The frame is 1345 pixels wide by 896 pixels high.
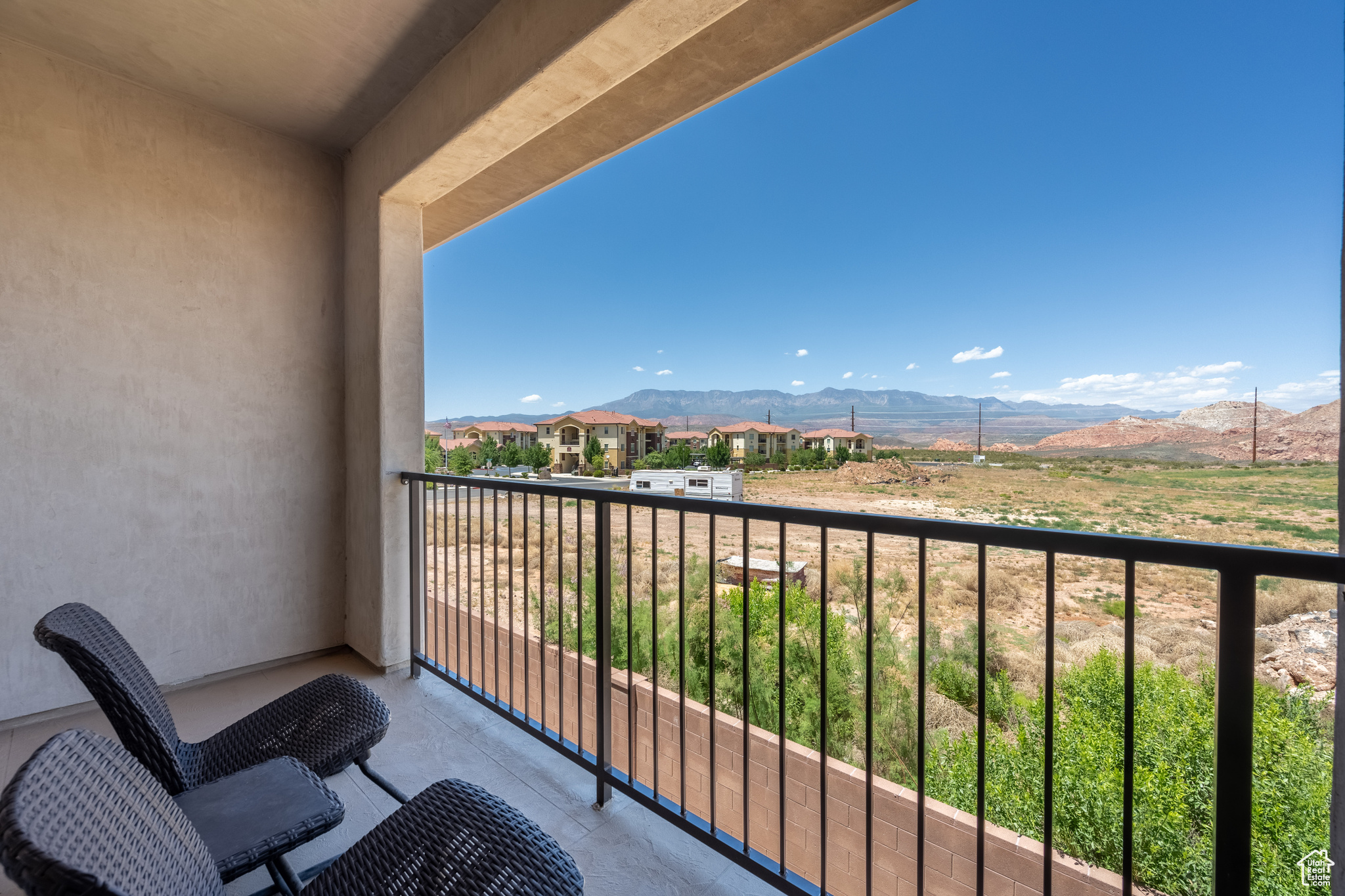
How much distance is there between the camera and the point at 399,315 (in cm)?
307

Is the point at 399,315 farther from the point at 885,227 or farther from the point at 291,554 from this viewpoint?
the point at 885,227

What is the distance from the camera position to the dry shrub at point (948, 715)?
775cm

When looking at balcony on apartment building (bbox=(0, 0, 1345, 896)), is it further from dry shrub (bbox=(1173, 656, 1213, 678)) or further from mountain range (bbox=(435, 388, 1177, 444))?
dry shrub (bbox=(1173, 656, 1213, 678))

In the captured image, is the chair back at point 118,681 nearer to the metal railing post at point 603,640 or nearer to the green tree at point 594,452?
the metal railing post at point 603,640

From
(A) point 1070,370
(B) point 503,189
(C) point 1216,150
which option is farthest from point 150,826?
(C) point 1216,150

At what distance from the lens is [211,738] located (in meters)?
1.77

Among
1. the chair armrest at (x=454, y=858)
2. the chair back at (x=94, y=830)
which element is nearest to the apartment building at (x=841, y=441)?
the chair armrest at (x=454, y=858)

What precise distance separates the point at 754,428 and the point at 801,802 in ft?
18.8

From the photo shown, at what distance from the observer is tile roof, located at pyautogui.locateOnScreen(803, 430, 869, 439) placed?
7730mm

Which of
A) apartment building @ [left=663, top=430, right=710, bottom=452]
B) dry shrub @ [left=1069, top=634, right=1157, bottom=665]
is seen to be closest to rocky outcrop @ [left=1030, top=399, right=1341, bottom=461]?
dry shrub @ [left=1069, top=634, right=1157, bottom=665]

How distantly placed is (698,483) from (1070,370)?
11.5 m

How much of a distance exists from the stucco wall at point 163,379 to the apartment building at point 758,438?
577cm

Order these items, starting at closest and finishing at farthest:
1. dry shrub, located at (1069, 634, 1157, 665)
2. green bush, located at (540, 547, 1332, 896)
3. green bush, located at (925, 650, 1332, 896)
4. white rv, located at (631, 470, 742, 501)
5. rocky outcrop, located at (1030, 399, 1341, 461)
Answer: rocky outcrop, located at (1030, 399, 1341, 461)
green bush, located at (540, 547, 1332, 896)
green bush, located at (925, 650, 1332, 896)
white rv, located at (631, 470, 742, 501)
dry shrub, located at (1069, 634, 1157, 665)

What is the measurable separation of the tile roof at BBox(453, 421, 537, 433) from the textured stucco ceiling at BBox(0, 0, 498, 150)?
19.3 ft
